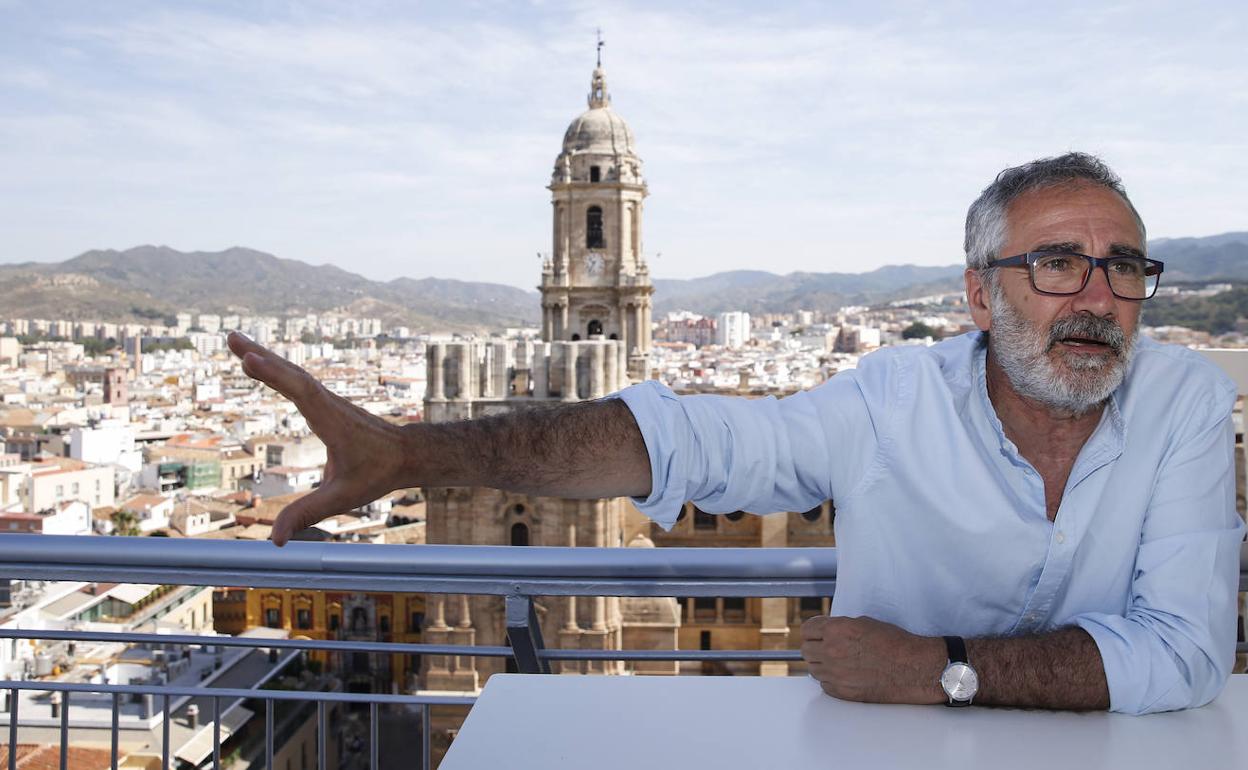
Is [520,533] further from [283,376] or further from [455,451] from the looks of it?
[283,376]

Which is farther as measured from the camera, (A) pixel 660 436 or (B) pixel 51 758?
(B) pixel 51 758

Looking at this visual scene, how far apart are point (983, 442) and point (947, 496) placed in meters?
0.09

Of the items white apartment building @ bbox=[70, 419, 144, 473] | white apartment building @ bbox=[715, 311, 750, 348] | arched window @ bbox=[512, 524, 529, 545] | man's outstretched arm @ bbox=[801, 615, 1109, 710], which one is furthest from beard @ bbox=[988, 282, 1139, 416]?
white apartment building @ bbox=[715, 311, 750, 348]

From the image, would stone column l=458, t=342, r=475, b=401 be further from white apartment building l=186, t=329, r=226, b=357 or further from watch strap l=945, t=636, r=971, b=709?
white apartment building l=186, t=329, r=226, b=357

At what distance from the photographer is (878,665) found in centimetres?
111

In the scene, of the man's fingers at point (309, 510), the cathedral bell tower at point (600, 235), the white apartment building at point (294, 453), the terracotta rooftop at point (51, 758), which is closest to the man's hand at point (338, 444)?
the man's fingers at point (309, 510)

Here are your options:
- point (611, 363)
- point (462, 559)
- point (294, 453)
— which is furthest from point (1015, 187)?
point (294, 453)

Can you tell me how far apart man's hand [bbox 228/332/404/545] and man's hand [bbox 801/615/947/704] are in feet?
1.54

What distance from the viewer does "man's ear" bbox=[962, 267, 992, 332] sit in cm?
140

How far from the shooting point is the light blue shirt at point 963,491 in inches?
50.0

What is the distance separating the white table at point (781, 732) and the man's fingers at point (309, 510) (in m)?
0.25

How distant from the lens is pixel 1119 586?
1294mm

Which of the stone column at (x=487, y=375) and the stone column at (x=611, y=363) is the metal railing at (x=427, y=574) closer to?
the stone column at (x=487, y=375)

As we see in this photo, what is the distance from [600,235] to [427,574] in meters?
13.7
